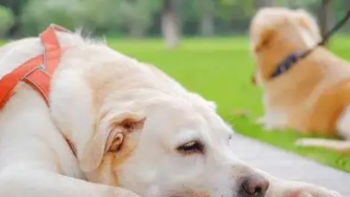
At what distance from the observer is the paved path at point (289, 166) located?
396 cm

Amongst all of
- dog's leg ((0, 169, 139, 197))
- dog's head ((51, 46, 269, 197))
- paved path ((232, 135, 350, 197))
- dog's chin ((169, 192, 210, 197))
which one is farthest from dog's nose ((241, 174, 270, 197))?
paved path ((232, 135, 350, 197))

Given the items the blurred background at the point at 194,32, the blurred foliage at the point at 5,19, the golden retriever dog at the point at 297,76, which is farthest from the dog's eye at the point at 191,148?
the blurred foliage at the point at 5,19

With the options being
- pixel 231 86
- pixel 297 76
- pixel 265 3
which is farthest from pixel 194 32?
pixel 297 76

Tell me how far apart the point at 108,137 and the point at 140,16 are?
23.7m

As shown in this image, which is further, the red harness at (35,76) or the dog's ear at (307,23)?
the dog's ear at (307,23)

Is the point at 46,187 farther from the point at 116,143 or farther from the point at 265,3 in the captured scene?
the point at 265,3

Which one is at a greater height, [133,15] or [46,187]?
[46,187]

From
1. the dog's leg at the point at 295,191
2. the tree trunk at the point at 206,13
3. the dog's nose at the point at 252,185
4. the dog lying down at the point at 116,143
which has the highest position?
the dog lying down at the point at 116,143

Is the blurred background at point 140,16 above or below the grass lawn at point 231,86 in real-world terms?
below

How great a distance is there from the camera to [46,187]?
8.64 feet

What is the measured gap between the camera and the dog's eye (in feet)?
8.76

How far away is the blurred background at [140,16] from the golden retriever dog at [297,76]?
34.8 feet

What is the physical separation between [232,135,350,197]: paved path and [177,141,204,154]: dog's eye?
1138 mm

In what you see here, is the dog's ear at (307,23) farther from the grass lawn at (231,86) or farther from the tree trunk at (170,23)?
the tree trunk at (170,23)
